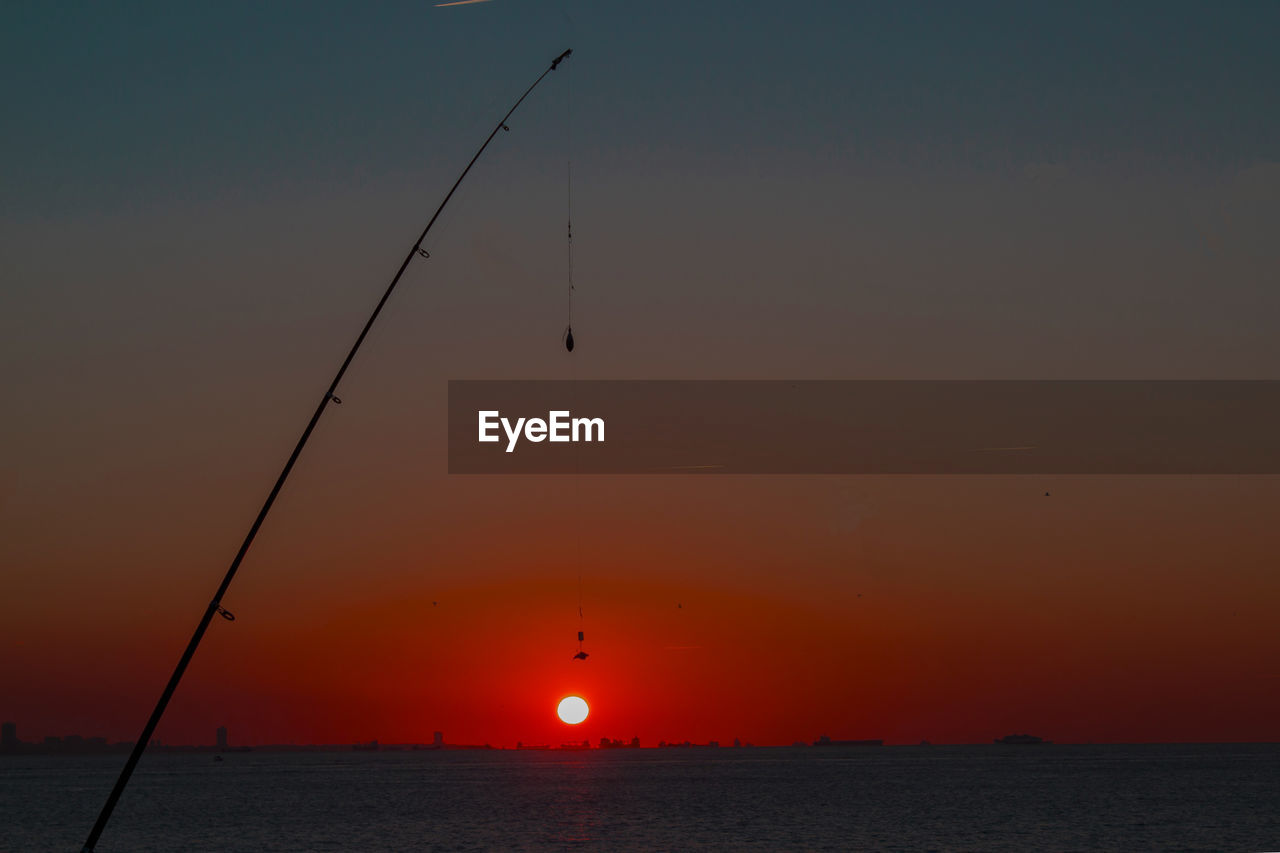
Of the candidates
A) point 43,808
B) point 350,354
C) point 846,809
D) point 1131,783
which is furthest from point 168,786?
point 350,354

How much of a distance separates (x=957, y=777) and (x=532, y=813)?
89619 mm

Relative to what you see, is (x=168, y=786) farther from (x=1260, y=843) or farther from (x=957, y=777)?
(x=1260, y=843)

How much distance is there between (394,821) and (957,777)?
331 feet

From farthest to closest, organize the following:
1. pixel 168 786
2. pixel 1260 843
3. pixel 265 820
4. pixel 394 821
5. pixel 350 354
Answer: pixel 168 786, pixel 265 820, pixel 394 821, pixel 1260 843, pixel 350 354

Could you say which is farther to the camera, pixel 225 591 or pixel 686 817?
pixel 686 817

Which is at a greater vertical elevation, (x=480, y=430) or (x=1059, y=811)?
(x=480, y=430)

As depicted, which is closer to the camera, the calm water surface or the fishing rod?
the fishing rod

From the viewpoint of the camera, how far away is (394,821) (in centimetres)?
8619

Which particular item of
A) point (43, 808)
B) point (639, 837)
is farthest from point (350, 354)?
point (43, 808)

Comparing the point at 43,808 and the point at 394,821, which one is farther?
the point at 43,808

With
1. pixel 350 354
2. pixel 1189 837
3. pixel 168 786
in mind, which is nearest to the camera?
pixel 350 354

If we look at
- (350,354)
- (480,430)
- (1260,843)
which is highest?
(480,430)

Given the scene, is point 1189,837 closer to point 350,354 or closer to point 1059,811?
point 1059,811

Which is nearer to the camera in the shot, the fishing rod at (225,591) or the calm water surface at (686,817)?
the fishing rod at (225,591)
